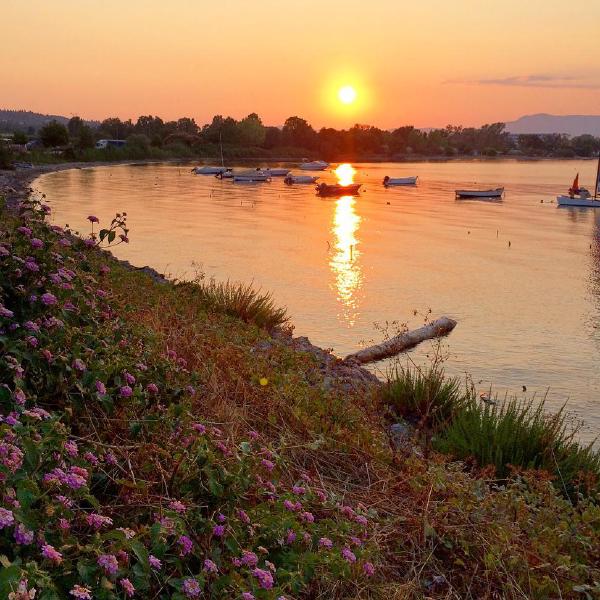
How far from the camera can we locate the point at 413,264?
3316 cm

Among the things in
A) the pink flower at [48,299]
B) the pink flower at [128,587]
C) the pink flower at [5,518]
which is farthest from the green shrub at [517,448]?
the pink flower at [5,518]

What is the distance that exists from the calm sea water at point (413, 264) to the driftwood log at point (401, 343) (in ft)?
1.12

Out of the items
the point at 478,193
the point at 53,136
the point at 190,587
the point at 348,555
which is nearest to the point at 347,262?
the point at 348,555

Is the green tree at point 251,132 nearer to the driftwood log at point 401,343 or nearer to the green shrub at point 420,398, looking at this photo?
the driftwood log at point 401,343

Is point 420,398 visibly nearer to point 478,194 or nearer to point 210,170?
point 478,194

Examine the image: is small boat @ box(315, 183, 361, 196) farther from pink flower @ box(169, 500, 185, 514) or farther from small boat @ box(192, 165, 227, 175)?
pink flower @ box(169, 500, 185, 514)

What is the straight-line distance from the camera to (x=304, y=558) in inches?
142

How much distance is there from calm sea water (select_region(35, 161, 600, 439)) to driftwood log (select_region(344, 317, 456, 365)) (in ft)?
1.12

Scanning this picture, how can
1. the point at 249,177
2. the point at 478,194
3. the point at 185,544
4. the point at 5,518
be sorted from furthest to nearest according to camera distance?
the point at 249,177
the point at 478,194
the point at 185,544
the point at 5,518

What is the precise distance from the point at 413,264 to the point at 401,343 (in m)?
17.3

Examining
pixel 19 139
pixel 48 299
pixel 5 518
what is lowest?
pixel 5 518

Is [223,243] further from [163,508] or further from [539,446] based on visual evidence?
[163,508]

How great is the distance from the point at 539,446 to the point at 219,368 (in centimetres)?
375

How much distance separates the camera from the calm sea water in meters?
17.7
